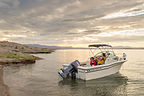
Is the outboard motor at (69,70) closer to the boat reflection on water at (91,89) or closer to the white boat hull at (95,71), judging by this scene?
the white boat hull at (95,71)

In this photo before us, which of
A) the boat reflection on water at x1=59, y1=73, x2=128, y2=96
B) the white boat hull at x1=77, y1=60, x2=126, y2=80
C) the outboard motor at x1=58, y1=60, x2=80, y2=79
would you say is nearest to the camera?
the boat reflection on water at x1=59, y1=73, x2=128, y2=96

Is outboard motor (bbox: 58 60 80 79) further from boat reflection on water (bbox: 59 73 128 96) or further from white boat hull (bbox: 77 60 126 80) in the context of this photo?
boat reflection on water (bbox: 59 73 128 96)

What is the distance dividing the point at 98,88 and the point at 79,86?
5.91 ft

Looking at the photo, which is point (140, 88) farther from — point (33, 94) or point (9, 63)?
point (9, 63)

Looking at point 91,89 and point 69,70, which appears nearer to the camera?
point 91,89

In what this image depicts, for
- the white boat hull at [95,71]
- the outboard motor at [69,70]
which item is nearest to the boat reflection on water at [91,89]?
the white boat hull at [95,71]

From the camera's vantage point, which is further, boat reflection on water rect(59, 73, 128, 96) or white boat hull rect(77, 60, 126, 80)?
white boat hull rect(77, 60, 126, 80)

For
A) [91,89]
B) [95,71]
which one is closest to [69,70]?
[95,71]

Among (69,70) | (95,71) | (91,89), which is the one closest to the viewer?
(91,89)

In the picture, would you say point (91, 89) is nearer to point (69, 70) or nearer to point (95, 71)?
point (95, 71)

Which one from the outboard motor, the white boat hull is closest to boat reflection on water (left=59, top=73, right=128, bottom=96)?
the white boat hull

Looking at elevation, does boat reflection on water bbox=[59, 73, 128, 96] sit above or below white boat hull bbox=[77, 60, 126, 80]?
below

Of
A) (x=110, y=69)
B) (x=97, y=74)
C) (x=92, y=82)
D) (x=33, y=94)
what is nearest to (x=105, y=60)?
(x=110, y=69)

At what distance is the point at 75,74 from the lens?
1422 centimetres
